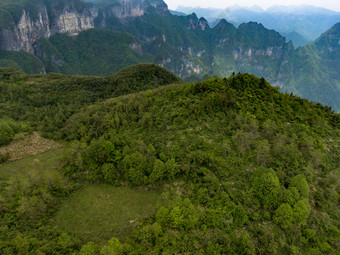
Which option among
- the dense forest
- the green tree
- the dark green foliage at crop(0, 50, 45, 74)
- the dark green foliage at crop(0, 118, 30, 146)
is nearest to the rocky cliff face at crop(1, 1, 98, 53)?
the dark green foliage at crop(0, 50, 45, 74)

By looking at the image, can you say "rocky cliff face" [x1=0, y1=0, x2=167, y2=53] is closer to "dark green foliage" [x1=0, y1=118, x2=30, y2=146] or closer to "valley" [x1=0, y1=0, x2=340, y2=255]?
"valley" [x1=0, y1=0, x2=340, y2=255]

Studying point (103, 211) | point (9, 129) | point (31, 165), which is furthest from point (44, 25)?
point (103, 211)

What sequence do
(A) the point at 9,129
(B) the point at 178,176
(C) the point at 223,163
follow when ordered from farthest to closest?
(A) the point at 9,129 → (B) the point at 178,176 → (C) the point at 223,163

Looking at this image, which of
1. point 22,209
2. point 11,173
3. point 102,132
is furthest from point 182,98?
point 11,173

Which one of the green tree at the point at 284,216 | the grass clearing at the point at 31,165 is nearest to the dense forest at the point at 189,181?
the green tree at the point at 284,216

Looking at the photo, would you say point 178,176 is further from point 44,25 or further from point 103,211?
point 44,25

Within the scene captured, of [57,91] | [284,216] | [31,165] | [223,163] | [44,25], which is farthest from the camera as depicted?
[44,25]

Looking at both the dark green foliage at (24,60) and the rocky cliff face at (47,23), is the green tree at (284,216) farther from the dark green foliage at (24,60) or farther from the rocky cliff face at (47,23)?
the rocky cliff face at (47,23)
